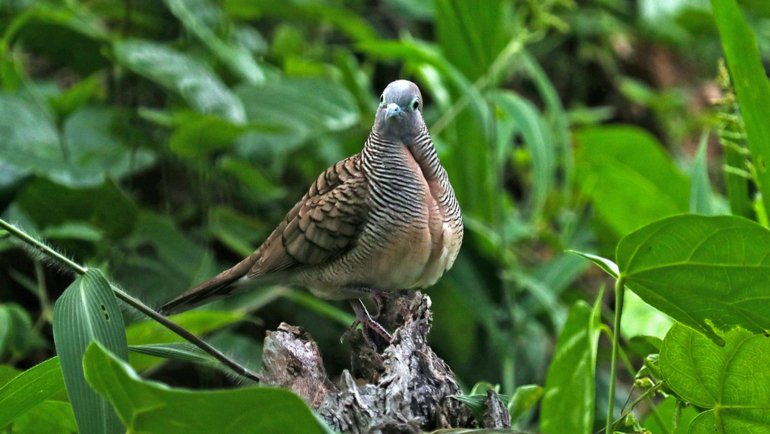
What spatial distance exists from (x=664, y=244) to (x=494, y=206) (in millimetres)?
2328

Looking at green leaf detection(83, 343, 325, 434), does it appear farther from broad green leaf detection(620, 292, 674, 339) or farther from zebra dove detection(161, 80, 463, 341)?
broad green leaf detection(620, 292, 674, 339)

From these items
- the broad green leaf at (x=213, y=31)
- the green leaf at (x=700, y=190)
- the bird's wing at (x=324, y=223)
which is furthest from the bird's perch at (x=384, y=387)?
the broad green leaf at (x=213, y=31)

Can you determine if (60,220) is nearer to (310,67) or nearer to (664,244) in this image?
(310,67)

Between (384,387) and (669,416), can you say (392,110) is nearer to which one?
(384,387)

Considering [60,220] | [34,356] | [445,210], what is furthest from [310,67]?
[445,210]

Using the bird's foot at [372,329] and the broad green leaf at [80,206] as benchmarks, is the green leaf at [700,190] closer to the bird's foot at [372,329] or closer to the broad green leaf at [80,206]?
the bird's foot at [372,329]

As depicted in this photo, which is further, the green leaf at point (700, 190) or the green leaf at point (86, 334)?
the green leaf at point (700, 190)

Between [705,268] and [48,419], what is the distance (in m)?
1.33

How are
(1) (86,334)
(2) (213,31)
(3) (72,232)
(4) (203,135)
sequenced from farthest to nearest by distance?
1. (2) (213,31)
2. (4) (203,135)
3. (3) (72,232)
4. (1) (86,334)

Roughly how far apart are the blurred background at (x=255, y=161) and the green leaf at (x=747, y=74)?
87 cm

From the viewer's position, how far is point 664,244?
1846 mm

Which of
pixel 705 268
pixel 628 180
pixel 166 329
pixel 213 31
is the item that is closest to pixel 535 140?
pixel 628 180

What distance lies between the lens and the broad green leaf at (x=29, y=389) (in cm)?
186

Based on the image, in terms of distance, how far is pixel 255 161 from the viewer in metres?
4.23
